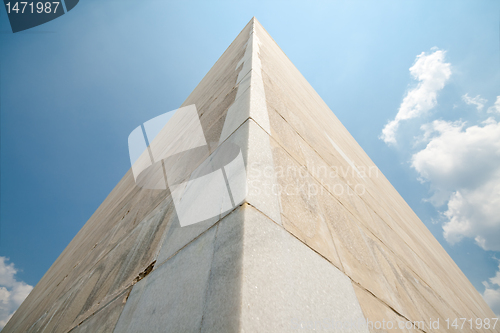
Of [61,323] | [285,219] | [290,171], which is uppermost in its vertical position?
[290,171]

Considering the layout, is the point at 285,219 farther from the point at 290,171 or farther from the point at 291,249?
the point at 290,171

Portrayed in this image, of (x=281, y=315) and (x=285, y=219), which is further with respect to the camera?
(x=285, y=219)

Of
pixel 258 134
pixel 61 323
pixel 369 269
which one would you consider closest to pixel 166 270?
pixel 258 134

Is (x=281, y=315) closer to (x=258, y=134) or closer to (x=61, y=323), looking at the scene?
(x=258, y=134)

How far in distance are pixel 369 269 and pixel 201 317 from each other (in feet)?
2.89

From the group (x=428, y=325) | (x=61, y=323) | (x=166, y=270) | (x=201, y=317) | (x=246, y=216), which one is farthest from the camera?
(x=61, y=323)

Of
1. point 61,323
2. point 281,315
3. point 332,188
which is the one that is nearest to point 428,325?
point 332,188

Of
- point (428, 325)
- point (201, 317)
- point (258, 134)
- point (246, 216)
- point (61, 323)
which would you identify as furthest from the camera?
point (61, 323)

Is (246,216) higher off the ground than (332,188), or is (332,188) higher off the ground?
(332,188)

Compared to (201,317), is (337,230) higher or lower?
higher

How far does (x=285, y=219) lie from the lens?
811mm

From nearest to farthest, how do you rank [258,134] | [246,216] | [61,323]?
[246,216] → [258,134] → [61,323]

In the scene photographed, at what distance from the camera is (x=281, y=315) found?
559mm

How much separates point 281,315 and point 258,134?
689 mm
